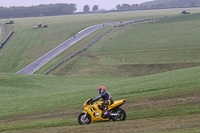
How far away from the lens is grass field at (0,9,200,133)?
50.4 ft

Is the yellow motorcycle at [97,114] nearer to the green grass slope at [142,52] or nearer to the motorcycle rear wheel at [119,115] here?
the motorcycle rear wheel at [119,115]

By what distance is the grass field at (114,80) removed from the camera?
15367mm

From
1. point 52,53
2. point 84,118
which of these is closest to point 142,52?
point 52,53

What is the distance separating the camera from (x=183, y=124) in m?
12.5

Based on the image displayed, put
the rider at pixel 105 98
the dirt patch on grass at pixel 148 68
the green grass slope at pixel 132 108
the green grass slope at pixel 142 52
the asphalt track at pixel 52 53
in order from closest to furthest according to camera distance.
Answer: the green grass slope at pixel 132 108 → the rider at pixel 105 98 → the dirt patch on grass at pixel 148 68 → the green grass slope at pixel 142 52 → the asphalt track at pixel 52 53

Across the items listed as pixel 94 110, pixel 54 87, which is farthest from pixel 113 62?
pixel 94 110

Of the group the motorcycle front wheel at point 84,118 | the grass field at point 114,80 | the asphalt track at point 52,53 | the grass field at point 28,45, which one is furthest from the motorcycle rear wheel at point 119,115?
the grass field at point 28,45

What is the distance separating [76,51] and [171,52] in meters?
26.7

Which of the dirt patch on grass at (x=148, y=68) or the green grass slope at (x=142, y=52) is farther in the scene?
the green grass slope at (x=142, y=52)

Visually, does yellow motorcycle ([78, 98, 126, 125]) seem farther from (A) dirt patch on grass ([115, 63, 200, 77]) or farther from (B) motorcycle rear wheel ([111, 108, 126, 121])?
(A) dirt patch on grass ([115, 63, 200, 77])

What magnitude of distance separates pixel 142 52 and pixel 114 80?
87.8ft

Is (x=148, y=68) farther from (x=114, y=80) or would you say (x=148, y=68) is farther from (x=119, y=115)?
(x=119, y=115)

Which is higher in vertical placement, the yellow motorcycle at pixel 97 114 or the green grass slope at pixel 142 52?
the yellow motorcycle at pixel 97 114

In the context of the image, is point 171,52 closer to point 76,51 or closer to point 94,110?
point 76,51
